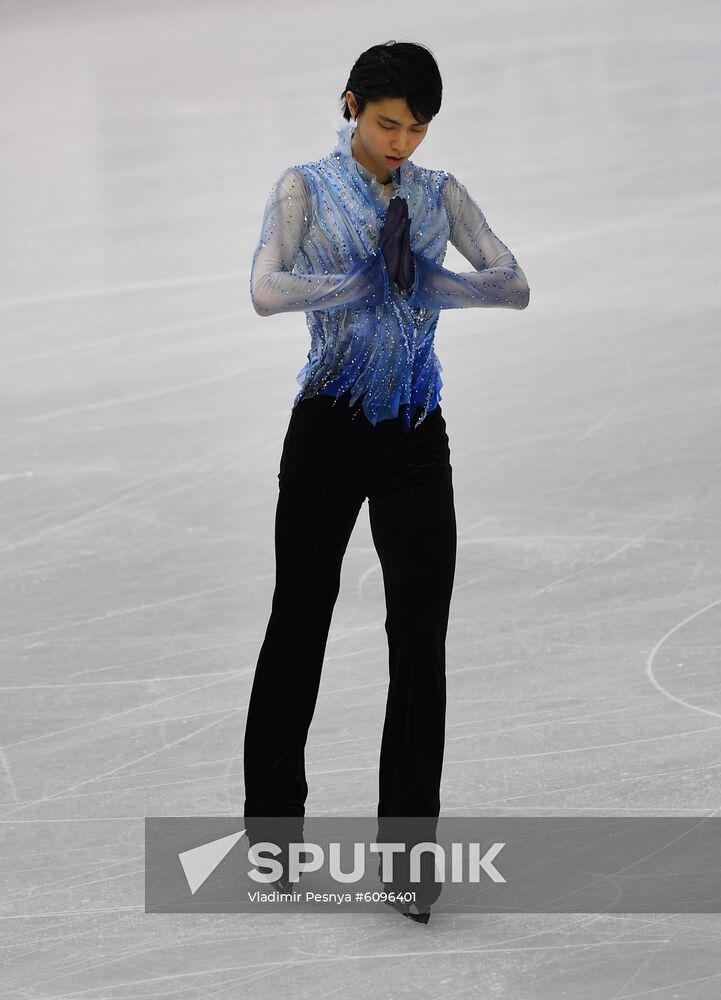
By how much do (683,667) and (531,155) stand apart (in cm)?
659

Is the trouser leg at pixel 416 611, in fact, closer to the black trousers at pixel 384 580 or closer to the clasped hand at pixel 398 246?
the black trousers at pixel 384 580

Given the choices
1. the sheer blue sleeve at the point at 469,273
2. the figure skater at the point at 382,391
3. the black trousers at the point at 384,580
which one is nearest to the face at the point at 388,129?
the figure skater at the point at 382,391

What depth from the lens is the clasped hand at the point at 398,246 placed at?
3.29 metres

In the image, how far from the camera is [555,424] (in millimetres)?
6387

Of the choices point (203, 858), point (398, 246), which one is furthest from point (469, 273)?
point (203, 858)

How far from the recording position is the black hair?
321 centimetres

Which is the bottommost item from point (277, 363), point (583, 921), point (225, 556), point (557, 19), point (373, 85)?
point (583, 921)

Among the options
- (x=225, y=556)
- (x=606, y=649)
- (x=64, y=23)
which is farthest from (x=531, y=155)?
(x=64, y=23)

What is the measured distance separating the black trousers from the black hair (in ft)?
1.78

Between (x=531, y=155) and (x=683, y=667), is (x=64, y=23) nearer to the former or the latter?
(x=531, y=155)

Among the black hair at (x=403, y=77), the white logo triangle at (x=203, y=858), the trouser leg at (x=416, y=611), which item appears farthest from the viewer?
the white logo triangle at (x=203, y=858)

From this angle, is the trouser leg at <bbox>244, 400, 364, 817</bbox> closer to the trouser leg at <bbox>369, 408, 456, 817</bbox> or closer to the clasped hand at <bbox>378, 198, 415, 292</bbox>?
the trouser leg at <bbox>369, 408, 456, 817</bbox>

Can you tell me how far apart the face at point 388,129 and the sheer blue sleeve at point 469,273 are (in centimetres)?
14

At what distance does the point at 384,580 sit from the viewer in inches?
133
